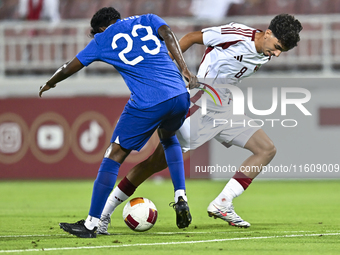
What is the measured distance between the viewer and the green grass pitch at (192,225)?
14.4 feet

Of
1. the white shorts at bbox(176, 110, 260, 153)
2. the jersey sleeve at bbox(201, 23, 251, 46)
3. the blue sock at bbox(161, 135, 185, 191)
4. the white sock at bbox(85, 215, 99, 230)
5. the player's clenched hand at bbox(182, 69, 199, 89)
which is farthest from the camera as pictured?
the white shorts at bbox(176, 110, 260, 153)

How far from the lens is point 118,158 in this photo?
494 cm

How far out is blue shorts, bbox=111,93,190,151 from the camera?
490 centimetres

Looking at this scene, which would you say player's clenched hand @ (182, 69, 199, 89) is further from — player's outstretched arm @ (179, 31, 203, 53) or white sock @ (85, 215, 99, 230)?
white sock @ (85, 215, 99, 230)

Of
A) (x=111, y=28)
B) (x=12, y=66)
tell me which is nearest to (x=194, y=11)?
(x=12, y=66)

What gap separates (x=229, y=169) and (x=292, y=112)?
5.54 ft

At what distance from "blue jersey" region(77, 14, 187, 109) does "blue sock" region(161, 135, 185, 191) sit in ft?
1.73

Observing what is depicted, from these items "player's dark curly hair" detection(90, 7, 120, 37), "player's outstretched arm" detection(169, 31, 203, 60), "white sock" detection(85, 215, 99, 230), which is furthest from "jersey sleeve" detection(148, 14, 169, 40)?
"white sock" detection(85, 215, 99, 230)

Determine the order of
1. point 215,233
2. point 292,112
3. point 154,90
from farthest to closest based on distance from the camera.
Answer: point 292,112
point 215,233
point 154,90

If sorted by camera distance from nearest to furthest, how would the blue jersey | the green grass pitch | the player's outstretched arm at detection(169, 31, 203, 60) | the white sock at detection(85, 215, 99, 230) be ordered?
1. the green grass pitch
2. the white sock at detection(85, 215, 99, 230)
3. the blue jersey
4. the player's outstretched arm at detection(169, 31, 203, 60)

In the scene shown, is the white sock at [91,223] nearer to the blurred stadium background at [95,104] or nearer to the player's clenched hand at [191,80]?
the player's clenched hand at [191,80]

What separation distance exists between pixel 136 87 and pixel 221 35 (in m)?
1.26

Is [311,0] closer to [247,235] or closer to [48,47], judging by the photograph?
[48,47]

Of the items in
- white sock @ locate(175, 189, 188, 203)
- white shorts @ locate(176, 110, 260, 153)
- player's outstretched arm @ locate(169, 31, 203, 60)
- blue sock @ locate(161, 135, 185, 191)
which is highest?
player's outstretched arm @ locate(169, 31, 203, 60)
